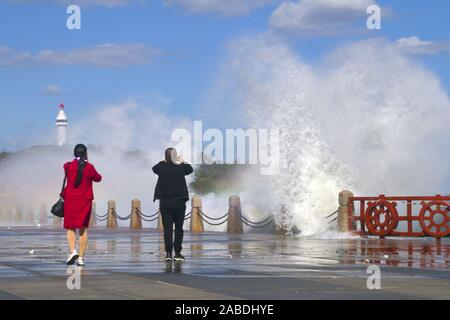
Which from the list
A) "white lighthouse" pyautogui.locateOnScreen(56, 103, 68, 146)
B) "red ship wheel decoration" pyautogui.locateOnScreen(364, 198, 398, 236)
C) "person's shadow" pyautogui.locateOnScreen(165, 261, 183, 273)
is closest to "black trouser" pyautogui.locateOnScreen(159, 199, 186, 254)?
"person's shadow" pyautogui.locateOnScreen(165, 261, 183, 273)

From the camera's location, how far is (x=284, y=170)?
1281 inches

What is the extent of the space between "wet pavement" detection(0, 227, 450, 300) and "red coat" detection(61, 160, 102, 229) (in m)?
0.69

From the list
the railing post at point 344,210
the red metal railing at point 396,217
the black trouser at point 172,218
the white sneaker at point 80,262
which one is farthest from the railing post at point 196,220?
the white sneaker at point 80,262

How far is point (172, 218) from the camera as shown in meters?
16.9

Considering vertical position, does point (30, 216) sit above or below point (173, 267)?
above

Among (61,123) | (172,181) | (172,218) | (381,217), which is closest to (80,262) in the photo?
(172,218)

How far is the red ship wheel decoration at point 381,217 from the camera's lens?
26859mm

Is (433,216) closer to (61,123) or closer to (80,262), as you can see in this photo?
(80,262)

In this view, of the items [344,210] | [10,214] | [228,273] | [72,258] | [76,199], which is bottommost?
[228,273]

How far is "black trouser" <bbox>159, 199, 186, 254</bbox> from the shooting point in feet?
54.9

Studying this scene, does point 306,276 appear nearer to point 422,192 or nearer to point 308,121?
point 308,121

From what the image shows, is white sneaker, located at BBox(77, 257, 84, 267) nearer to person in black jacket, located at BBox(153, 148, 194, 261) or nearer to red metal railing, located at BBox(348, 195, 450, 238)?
person in black jacket, located at BBox(153, 148, 194, 261)

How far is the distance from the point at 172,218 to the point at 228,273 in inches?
125
